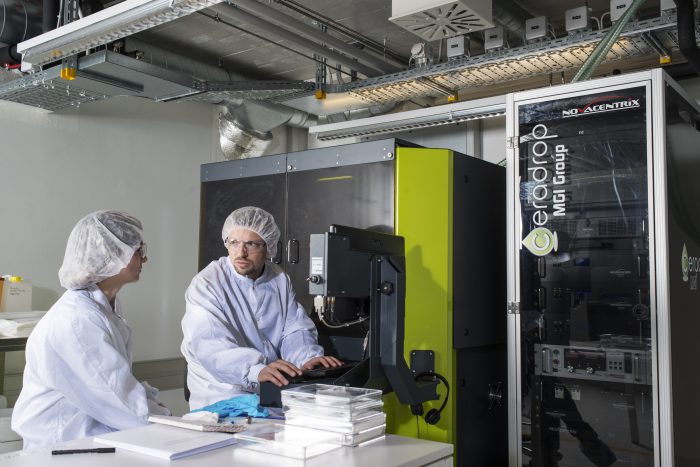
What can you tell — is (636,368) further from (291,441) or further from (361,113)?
(361,113)

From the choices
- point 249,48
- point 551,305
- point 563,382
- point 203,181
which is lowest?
point 563,382

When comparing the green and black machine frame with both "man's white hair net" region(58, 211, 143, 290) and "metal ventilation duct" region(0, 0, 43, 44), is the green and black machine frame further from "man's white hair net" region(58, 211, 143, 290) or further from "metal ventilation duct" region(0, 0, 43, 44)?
"metal ventilation duct" region(0, 0, 43, 44)

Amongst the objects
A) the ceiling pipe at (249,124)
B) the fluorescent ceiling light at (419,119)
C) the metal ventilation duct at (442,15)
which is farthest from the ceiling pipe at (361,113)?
the metal ventilation duct at (442,15)

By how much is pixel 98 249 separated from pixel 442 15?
77.4 inches

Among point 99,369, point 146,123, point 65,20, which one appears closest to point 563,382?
point 99,369

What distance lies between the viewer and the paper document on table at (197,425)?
1.78m

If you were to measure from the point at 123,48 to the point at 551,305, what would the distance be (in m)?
2.78

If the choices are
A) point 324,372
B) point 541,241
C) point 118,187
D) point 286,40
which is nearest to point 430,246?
point 541,241

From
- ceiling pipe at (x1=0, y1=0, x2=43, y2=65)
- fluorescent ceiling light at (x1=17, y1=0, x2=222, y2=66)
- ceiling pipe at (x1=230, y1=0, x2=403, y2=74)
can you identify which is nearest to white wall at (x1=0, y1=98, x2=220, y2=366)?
ceiling pipe at (x1=0, y1=0, x2=43, y2=65)

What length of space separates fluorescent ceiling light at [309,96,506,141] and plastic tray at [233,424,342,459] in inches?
102

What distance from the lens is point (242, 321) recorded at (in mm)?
2842

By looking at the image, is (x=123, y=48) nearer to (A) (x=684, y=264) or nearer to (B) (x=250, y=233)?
(B) (x=250, y=233)

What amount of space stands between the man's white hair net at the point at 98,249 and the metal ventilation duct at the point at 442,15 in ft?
5.57

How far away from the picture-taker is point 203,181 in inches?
156
